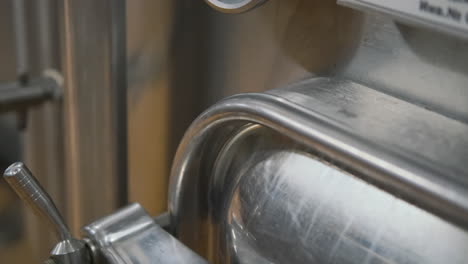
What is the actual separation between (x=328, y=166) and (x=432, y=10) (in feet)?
0.37

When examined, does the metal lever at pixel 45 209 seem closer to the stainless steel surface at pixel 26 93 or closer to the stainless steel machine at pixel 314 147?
the stainless steel machine at pixel 314 147

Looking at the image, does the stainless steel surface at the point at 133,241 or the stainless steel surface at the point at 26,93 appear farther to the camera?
the stainless steel surface at the point at 26,93

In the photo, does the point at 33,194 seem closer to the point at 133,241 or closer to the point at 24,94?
the point at 133,241

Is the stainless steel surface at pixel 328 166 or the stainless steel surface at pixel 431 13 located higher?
the stainless steel surface at pixel 431 13

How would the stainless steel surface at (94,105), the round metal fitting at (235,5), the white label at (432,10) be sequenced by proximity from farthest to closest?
the stainless steel surface at (94,105), the round metal fitting at (235,5), the white label at (432,10)

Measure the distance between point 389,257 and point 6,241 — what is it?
1.66 ft

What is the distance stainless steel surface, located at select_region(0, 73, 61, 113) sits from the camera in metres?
0.54

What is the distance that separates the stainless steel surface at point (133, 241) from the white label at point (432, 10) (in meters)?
0.18

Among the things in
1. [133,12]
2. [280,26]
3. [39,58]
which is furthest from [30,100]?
[280,26]

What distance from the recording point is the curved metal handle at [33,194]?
35 centimetres

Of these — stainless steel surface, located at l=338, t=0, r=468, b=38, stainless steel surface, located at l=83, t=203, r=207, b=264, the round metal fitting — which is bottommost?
stainless steel surface, located at l=83, t=203, r=207, b=264

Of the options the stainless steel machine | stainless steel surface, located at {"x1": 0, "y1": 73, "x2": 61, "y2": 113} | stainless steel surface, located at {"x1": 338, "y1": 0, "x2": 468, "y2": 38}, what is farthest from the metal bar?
stainless steel surface, located at {"x1": 338, "y1": 0, "x2": 468, "y2": 38}

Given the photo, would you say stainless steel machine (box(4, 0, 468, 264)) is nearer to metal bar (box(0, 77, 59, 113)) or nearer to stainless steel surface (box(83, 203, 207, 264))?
stainless steel surface (box(83, 203, 207, 264))

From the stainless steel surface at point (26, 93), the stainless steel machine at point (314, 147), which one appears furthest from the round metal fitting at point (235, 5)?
the stainless steel surface at point (26, 93)
